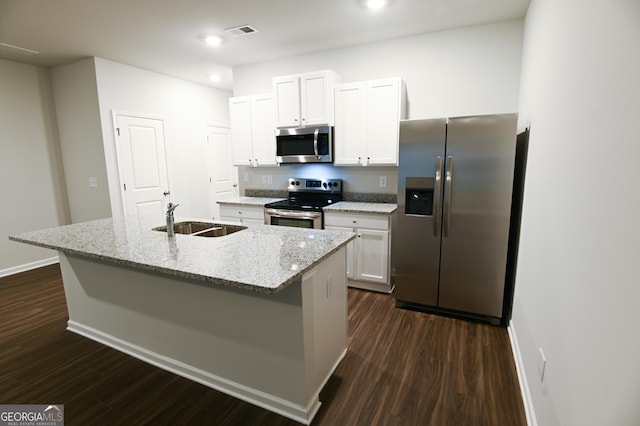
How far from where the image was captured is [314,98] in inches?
144

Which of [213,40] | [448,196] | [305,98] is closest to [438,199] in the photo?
[448,196]

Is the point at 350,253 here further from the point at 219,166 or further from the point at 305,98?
the point at 219,166

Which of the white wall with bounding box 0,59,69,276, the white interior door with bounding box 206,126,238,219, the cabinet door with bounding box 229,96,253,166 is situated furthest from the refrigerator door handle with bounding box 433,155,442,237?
the white wall with bounding box 0,59,69,276

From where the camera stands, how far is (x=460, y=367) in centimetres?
221

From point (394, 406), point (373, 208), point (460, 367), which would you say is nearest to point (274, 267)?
point (394, 406)

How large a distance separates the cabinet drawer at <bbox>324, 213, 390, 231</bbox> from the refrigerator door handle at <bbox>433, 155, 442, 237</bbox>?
0.53 meters

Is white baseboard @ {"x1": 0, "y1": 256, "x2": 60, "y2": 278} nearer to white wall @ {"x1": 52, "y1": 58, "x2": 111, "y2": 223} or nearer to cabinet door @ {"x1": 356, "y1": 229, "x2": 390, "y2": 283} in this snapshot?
white wall @ {"x1": 52, "y1": 58, "x2": 111, "y2": 223}

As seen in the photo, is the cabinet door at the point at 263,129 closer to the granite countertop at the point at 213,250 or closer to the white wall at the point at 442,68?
the white wall at the point at 442,68

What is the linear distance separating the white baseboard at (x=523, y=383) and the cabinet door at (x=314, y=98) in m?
2.75

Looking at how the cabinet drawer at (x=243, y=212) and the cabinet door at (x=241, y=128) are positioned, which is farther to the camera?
the cabinet door at (x=241, y=128)

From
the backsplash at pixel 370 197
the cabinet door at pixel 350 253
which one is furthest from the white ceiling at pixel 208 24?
the cabinet door at pixel 350 253

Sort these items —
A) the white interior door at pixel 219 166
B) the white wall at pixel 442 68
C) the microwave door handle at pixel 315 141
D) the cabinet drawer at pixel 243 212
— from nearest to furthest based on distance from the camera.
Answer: the white wall at pixel 442 68, the microwave door handle at pixel 315 141, the cabinet drawer at pixel 243 212, the white interior door at pixel 219 166

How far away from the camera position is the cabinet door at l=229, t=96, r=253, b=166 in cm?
423

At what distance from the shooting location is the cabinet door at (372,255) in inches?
131
